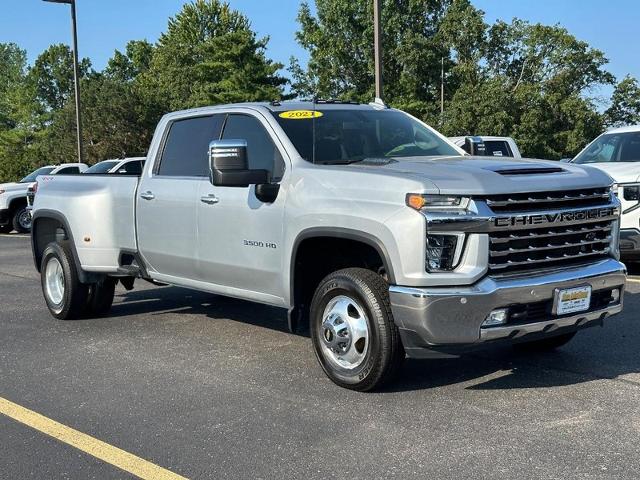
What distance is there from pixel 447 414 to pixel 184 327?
341 centimetres

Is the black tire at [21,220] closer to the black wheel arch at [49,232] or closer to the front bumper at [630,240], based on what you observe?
the black wheel arch at [49,232]

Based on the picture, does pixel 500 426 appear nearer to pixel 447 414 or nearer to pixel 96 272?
pixel 447 414

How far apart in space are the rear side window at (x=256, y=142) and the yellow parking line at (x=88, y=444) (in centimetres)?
218

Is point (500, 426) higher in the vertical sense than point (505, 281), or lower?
lower

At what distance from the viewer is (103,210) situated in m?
7.07

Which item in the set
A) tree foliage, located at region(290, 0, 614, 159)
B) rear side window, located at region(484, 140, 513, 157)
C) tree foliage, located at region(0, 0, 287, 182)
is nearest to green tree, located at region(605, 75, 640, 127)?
tree foliage, located at region(290, 0, 614, 159)

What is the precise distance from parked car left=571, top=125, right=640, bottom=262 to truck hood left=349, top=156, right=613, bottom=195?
10.6 ft

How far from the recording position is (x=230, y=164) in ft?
16.9

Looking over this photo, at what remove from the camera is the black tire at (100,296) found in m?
7.61

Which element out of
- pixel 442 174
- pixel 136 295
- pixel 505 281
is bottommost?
pixel 136 295

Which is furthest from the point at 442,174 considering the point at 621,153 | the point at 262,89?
the point at 262,89

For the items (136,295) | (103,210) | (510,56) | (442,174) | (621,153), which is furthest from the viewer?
(510,56)

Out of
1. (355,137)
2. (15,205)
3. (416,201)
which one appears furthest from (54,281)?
(15,205)

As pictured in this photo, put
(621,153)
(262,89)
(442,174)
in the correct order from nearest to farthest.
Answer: (442,174) < (621,153) < (262,89)
